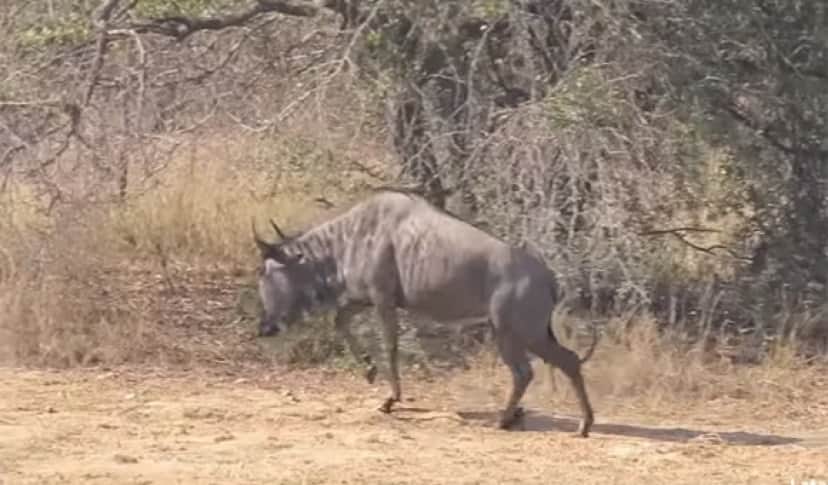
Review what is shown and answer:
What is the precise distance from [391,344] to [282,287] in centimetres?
81

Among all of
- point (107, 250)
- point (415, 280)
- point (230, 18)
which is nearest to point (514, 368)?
point (415, 280)

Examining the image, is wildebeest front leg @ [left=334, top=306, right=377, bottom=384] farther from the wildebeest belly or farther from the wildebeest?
the wildebeest belly

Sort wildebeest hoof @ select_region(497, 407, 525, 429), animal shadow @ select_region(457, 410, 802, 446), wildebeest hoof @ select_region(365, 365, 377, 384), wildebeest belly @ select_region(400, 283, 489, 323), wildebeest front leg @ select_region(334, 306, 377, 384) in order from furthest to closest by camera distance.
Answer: wildebeest hoof @ select_region(365, 365, 377, 384), wildebeest front leg @ select_region(334, 306, 377, 384), wildebeest belly @ select_region(400, 283, 489, 323), wildebeest hoof @ select_region(497, 407, 525, 429), animal shadow @ select_region(457, 410, 802, 446)

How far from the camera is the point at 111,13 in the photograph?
1261 centimetres

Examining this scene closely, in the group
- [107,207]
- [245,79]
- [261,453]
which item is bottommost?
[261,453]

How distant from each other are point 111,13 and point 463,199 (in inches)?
112

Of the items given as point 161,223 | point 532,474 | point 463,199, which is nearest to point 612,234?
point 463,199

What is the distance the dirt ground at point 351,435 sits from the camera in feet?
30.4

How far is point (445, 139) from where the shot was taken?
1233 centimetres

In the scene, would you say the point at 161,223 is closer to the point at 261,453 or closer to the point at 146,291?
the point at 146,291

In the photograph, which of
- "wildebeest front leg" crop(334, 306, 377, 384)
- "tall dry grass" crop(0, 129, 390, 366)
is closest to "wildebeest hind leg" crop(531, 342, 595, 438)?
"wildebeest front leg" crop(334, 306, 377, 384)

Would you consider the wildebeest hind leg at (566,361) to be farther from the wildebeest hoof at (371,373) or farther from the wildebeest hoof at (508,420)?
the wildebeest hoof at (371,373)

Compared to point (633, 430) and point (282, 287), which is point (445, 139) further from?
point (633, 430)

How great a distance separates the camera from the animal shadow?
34.7 ft
